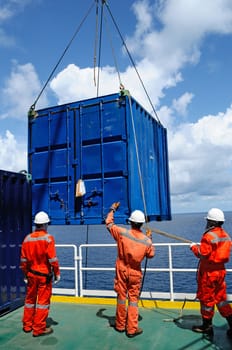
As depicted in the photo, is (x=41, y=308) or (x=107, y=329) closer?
(x=41, y=308)

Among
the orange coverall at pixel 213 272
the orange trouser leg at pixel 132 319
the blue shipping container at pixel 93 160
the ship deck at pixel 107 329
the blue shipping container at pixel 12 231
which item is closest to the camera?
the ship deck at pixel 107 329

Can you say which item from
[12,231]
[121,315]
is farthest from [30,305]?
[12,231]

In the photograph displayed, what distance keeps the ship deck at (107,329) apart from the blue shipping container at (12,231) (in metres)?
0.34

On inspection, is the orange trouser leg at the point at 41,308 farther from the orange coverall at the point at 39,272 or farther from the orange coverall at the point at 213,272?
the orange coverall at the point at 213,272

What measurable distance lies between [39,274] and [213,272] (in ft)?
8.25

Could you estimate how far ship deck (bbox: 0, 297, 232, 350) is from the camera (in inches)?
165

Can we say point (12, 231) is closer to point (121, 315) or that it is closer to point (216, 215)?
point (121, 315)

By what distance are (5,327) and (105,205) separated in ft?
8.71

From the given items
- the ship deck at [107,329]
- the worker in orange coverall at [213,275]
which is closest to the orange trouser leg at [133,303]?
the ship deck at [107,329]

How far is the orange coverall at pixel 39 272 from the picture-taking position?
15.1ft

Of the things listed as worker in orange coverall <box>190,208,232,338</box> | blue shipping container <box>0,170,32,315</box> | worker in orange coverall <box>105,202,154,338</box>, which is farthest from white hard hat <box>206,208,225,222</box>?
blue shipping container <box>0,170,32,315</box>

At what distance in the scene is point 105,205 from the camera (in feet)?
20.0

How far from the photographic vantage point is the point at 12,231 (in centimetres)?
581

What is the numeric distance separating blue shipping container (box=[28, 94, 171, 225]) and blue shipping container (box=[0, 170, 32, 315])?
2.15 feet
